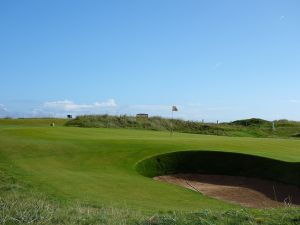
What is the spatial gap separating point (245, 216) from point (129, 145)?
16.7 metres

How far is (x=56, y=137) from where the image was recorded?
2788 centimetres

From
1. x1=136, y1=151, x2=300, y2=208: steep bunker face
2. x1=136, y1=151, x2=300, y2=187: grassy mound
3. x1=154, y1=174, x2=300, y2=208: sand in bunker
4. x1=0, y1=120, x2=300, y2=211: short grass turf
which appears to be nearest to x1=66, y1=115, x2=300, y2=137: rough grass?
x1=0, y1=120, x2=300, y2=211: short grass turf

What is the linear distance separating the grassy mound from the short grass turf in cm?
56

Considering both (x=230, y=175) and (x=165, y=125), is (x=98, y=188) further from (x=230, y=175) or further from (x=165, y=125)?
(x=165, y=125)

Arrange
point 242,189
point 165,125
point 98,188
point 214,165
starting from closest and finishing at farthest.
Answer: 1. point 98,188
2. point 242,189
3. point 214,165
4. point 165,125

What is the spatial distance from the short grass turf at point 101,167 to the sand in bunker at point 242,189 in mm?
1621

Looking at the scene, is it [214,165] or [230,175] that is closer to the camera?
[230,175]

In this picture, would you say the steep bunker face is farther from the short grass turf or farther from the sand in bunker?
the short grass turf

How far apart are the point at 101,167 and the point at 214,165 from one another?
564cm

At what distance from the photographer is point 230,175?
877 inches

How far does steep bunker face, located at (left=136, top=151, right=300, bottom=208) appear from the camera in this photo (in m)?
19.0

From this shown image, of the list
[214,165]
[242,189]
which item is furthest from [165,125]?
[242,189]


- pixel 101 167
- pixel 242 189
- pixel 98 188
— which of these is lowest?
pixel 242 189

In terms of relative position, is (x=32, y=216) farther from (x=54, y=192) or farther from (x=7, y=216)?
(x=54, y=192)
